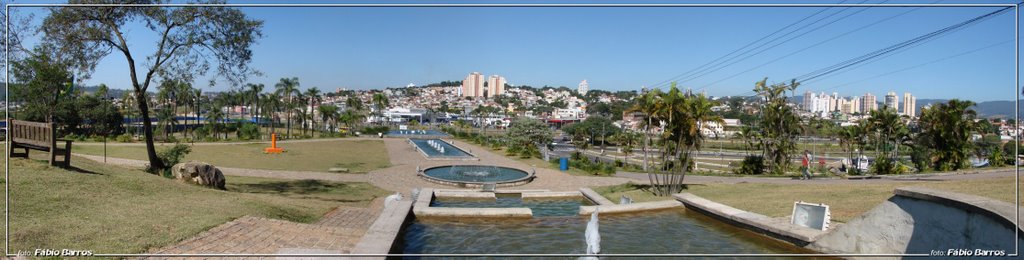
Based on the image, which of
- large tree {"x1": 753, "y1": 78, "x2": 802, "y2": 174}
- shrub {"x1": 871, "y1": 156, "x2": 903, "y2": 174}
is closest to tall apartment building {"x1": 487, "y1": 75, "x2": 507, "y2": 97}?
large tree {"x1": 753, "y1": 78, "x2": 802, "y2": 174}

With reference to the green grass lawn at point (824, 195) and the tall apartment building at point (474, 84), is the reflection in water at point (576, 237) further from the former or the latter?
the tall apartment building at point (474, 84)

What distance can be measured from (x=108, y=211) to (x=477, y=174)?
1776 centimetres

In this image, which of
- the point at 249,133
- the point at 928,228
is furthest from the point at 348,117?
the point at 928,228

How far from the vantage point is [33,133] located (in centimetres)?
885

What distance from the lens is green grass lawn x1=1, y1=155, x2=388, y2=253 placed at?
16.3ft

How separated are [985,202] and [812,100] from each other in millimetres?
13685

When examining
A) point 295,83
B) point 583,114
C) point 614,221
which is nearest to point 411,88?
point 295,83

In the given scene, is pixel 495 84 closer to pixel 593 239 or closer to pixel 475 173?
pixel 475 173

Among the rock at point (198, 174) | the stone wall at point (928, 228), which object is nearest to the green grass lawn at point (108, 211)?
the rock at point (198, 174)

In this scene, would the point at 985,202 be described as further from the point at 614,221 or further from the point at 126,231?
the point at 126,231

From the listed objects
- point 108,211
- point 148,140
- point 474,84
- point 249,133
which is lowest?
point 108,211

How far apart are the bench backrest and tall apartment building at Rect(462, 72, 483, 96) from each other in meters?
36.9

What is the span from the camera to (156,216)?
20.3 feet

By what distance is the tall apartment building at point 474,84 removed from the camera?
4606 cm
